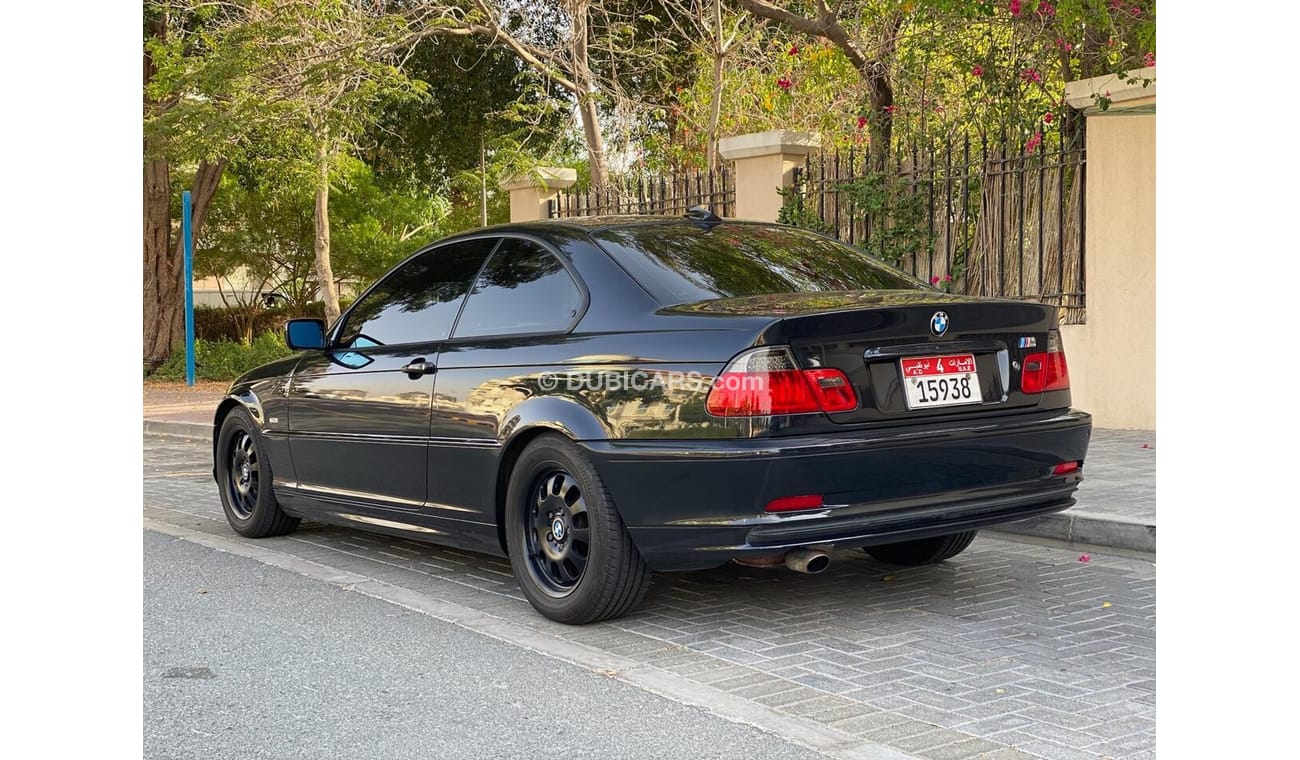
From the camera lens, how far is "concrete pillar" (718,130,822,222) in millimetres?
13648

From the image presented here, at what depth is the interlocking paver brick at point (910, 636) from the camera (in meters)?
4.13

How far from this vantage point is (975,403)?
5195 millimetres

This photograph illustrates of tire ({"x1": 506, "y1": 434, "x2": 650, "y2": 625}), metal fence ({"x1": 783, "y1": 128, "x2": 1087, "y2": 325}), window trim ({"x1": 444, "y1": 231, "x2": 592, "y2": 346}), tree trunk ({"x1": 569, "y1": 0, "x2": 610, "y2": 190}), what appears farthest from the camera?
tree trunk ({"x1": 569, "y1": 0, "x2": 610, "y2": 190})

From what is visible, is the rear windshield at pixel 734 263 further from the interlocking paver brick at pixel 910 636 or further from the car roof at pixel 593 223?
the interlocking paver brick at pixel 910 636

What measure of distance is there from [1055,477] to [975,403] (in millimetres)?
569

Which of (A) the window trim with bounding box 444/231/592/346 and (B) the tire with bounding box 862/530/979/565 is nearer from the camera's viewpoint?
(A) the window trim with bounding box 444/231/592/346

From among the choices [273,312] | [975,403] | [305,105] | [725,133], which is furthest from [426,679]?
[273,312]

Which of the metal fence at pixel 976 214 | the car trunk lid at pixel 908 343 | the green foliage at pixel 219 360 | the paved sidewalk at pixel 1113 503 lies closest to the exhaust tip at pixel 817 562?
the car trunk lid at pixel 908 343

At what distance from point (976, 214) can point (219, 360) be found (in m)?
15.6

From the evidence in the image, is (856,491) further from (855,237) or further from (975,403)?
(855,237)

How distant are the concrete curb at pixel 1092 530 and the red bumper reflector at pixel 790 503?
2.22 metres

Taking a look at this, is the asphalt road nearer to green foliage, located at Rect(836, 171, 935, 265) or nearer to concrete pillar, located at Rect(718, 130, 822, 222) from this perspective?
green foliage, located at Rect(836, 171, 935, 265)

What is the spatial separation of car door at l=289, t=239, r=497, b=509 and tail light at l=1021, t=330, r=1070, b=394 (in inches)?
96.4

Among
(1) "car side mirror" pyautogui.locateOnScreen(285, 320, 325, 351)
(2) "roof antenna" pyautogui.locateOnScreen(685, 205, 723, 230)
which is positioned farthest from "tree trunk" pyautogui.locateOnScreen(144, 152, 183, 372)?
(2) "roof antenna" pyautogui.locateOnScreen(685, 205, 723, 230)
